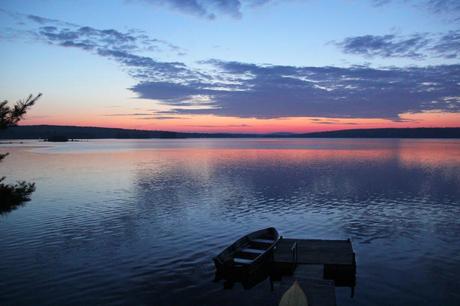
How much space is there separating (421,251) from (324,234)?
8721 mm

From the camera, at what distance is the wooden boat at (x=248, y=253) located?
985 inches

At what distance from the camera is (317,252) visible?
28.4 meters

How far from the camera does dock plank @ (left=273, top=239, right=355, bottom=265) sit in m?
26.7

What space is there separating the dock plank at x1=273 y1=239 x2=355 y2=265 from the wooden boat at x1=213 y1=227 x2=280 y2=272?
895mm

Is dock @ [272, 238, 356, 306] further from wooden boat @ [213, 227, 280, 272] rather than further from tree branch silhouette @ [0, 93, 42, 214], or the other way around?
tree branch silhouette @ [0, 93, 42, 214]

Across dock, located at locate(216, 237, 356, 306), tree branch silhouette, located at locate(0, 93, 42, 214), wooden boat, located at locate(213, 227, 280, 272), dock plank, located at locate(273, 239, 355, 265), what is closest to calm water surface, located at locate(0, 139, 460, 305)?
dock, located at locate(216, 237, 356, 306)

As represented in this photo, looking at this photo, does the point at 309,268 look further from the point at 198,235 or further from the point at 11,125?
the point at 11,125

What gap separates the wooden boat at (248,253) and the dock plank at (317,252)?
90 centimetres

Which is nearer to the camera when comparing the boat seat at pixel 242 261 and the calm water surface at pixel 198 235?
the calm water surface at pixel 198 235

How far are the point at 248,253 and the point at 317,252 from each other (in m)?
5.32

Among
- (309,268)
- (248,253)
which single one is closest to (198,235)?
(248,253)

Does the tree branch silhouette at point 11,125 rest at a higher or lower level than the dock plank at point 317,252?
higher

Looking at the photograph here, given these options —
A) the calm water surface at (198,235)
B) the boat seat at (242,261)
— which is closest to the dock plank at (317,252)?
the calm water surface at (198,235)

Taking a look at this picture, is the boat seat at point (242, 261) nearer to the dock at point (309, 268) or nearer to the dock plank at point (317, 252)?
the dock at point (309, 268)
